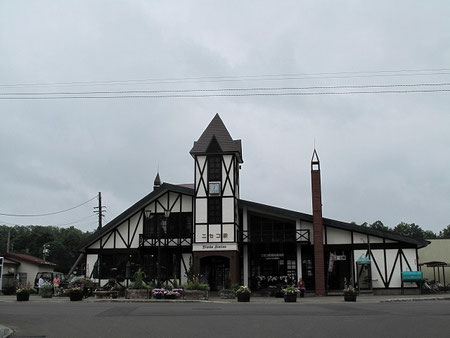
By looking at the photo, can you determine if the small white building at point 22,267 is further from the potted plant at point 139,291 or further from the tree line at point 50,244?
the tree line at point 50,244

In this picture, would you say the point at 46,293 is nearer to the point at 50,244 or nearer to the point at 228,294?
the point at 228,294

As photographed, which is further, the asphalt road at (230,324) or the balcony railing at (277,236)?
the balcony railing at (277,236)

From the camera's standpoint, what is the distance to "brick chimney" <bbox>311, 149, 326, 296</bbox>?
33.9 metres

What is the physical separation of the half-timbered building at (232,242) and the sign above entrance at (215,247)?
67 millimetres

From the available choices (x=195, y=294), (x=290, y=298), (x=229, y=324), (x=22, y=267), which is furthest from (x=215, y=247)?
(x=22, y=267)

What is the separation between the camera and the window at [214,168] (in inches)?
1414

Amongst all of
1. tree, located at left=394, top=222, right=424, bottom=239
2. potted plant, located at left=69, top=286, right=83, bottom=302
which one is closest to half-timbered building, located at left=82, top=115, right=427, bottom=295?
potted plant, located at left=69, top=286, right=83, bottom=302

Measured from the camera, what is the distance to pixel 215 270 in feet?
122

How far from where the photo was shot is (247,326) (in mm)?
13555

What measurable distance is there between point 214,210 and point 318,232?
714cm

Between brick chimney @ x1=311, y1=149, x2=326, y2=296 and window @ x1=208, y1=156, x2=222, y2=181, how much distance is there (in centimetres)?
638

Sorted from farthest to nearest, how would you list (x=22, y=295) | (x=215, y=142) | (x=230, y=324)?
1. (x=215, y=142)
2. (x=22, y=295)
3. (x=230, y=324)

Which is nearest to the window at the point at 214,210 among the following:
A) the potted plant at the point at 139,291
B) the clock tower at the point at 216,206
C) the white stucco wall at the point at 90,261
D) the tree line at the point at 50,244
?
the clock tower at the point at 216,206

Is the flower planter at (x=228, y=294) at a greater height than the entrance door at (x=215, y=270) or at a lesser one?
lesser
